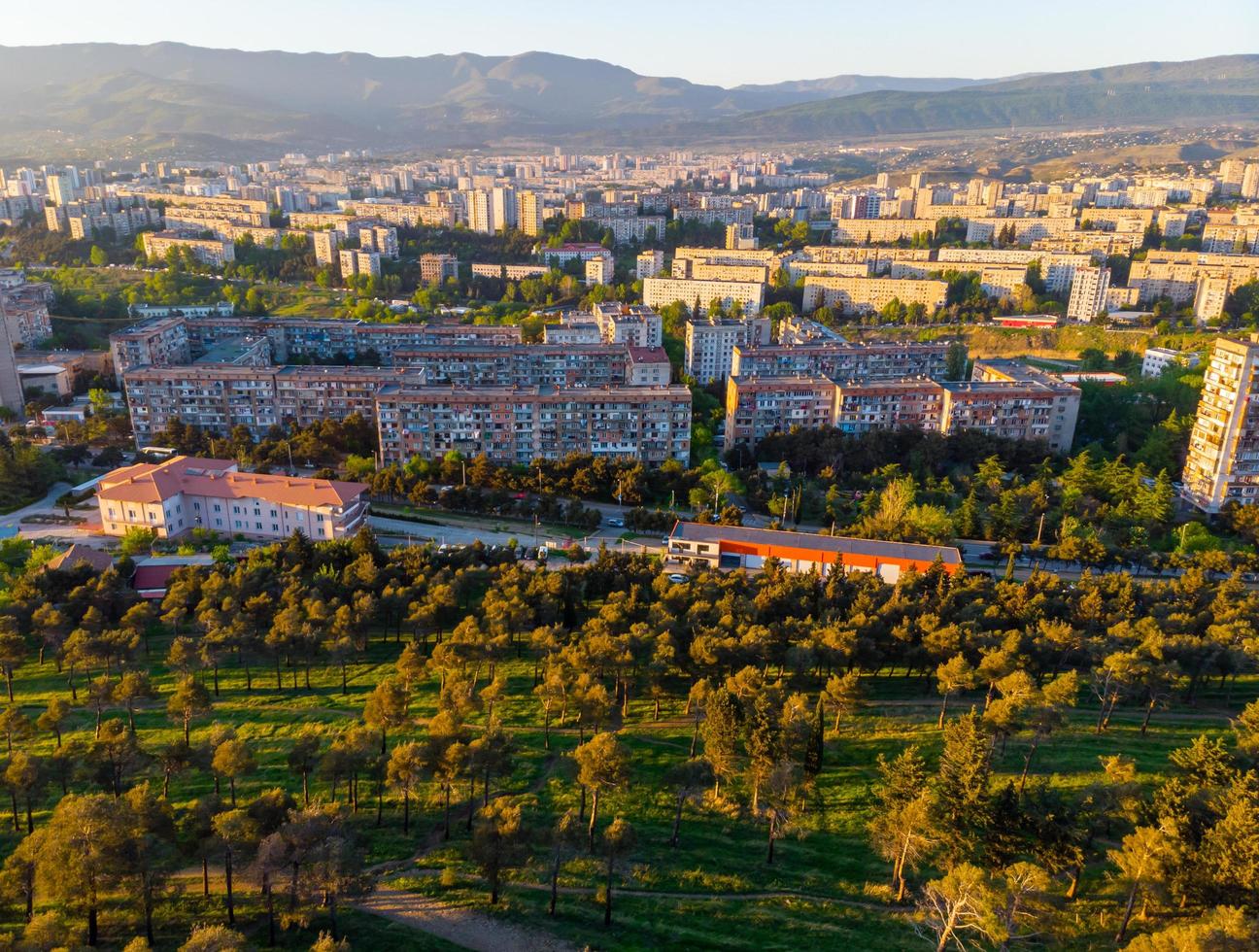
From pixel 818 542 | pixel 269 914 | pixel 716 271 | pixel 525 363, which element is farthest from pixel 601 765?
pixel 716 271

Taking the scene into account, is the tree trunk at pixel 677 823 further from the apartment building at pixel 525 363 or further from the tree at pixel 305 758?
the apartment building at pixel 525 363

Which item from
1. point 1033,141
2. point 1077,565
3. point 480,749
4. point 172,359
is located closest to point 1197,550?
point 1077,565

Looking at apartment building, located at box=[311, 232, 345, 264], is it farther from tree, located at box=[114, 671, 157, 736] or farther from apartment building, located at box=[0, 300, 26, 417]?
tree, located at box=[114, 671, 157, 736]

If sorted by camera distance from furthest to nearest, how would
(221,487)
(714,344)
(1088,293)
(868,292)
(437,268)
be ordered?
(437,268), (868,292), (1088,293), (714,344), (221,487)

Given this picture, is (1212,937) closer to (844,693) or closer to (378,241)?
(844,693)

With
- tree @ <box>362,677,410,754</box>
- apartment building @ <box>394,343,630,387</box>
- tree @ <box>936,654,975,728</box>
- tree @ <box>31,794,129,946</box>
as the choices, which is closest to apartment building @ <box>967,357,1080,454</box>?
apartment building @ <box>394,343,630,387</box>

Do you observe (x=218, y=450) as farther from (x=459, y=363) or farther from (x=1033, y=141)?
(x=1033, y=141)

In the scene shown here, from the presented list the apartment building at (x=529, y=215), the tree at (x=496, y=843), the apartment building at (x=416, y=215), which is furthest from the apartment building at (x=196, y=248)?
the tree at (x=496, y=843)
